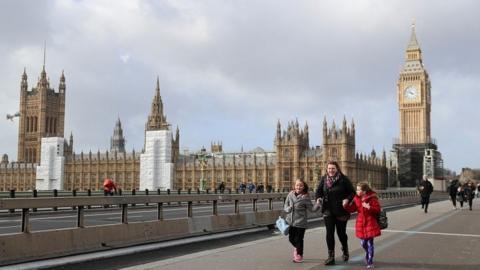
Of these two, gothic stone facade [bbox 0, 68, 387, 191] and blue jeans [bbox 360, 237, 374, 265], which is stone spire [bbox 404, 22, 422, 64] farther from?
blue jeans [bbox 360, 237, 374, 265]

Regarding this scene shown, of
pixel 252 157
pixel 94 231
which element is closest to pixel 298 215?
pixel 94 231

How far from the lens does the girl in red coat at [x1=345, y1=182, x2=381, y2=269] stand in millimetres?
9953

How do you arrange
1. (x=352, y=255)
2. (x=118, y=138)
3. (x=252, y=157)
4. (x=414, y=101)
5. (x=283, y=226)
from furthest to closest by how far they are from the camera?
(x=118, y=138) → (x=414, y=101) → (x=252, y=157) → (x=352, y=255) → (x=283, y=226)

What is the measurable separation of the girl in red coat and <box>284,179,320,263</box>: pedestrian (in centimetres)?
80

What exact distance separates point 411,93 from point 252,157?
58.3 m

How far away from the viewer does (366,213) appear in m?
10.1

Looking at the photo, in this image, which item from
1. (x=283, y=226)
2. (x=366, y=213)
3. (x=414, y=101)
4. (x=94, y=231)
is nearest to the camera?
(x=366, y=213)

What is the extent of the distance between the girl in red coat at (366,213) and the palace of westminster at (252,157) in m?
84.5

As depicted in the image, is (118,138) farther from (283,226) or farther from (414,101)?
(283,226)

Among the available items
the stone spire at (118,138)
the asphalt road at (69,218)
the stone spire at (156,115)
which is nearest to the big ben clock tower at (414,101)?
the stone spire at (156,115)

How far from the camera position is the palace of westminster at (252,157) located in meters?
123

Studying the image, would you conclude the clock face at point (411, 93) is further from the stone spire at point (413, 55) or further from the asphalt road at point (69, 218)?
the asphalt road at point (69, 218)

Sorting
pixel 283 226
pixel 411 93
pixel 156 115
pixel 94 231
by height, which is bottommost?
pixel 94 231

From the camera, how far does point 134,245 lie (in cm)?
1210
